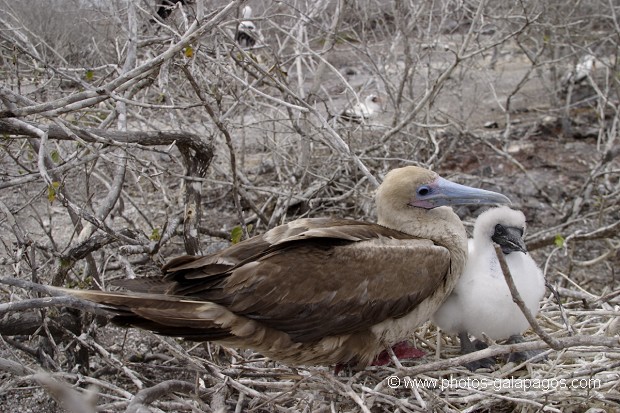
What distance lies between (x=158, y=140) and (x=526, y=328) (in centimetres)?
Result: 179

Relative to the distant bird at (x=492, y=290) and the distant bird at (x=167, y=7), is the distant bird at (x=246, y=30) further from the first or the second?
the distant bird at (x=492, y=290)

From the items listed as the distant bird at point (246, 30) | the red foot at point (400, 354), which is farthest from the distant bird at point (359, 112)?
the red foot at point (400, 354)

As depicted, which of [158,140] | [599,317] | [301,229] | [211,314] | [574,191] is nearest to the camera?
[211,314]

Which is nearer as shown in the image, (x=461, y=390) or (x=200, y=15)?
(x=461, y=390)

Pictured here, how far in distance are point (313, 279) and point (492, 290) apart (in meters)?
0.80

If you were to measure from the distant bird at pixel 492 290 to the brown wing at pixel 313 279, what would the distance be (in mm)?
266

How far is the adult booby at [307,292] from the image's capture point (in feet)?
8.89

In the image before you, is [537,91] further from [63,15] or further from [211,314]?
[211,314]

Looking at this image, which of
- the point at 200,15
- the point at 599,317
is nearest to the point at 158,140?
the point at 200,15

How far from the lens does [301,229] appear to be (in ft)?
9.64

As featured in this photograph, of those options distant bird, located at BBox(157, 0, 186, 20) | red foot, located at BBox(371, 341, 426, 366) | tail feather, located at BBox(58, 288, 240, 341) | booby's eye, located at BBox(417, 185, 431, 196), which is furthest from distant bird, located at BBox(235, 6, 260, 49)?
red foot, located at BBox(371, 341, 426, 366)

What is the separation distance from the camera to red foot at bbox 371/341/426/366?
3223 millimetres

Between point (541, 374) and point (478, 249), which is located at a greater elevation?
point (478, 249)

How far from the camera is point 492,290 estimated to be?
3051 millimetres
